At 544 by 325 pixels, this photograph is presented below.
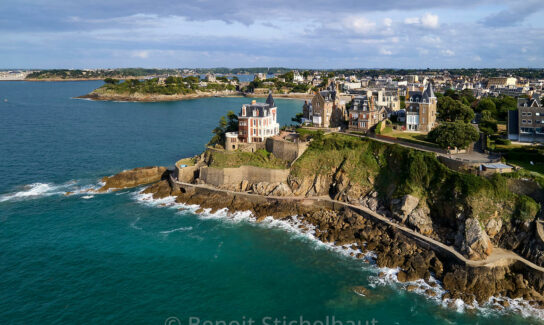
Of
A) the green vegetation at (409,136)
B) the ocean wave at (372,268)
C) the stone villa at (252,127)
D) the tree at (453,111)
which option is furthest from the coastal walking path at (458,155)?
the tree at (453,111)

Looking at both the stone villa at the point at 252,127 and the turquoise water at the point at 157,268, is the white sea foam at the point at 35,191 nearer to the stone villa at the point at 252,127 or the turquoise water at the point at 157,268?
the turquoise water at the point at 157,268

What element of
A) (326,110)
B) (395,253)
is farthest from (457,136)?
(326,110)

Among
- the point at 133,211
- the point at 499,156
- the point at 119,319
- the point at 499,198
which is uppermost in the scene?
the point at 499,156

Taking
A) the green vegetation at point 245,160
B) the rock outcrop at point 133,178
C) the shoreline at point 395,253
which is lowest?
the shoreline at point 395,253

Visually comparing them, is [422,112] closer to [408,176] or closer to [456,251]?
[408,176]

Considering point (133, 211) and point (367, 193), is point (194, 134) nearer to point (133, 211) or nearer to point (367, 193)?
point (133, 211)

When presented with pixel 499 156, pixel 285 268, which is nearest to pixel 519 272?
pixel 499 156
